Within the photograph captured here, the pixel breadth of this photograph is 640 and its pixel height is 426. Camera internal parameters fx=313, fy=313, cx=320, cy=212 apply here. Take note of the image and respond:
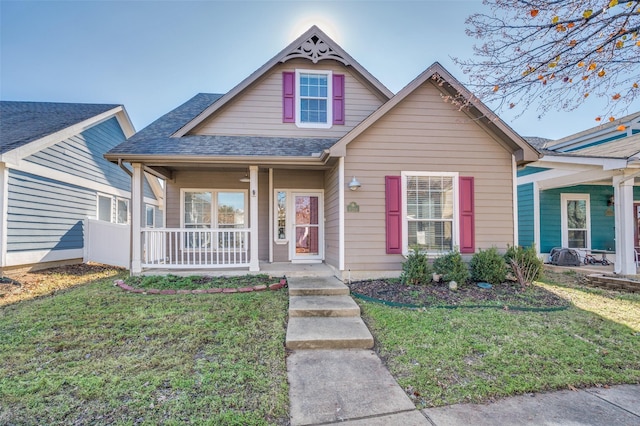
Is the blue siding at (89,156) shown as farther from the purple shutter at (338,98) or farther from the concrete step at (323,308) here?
the concrete step at (323,308)

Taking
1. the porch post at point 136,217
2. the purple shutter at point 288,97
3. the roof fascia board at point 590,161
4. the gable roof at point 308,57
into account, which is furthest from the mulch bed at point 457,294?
the gable roof at point 308,57

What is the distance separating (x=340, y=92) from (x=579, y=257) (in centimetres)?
896

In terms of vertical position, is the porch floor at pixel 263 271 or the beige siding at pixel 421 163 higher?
the beige siding at pixel 421 163

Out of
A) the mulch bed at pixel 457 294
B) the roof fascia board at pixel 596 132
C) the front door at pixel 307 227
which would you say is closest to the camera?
the mulch bed at pixel 457 294

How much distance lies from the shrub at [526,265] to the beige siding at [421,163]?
589mm

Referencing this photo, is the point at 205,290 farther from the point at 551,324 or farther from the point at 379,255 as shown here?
the point at 551,324

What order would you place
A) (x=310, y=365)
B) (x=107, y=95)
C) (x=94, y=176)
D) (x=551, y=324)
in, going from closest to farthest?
(x=310, y=365) < (x=551, y=324) < (x=94, y=176) < (x=107, y=95)

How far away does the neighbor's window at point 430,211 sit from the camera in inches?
264

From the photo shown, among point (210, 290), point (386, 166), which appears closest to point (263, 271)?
point (210, 290)

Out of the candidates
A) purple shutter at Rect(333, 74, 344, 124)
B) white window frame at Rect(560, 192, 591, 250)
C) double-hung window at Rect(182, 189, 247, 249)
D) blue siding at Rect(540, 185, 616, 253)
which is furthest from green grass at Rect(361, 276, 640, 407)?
white window frame at Rect(560, 192, 591, 250)

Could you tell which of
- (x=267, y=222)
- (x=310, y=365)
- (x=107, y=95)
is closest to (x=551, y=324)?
(x=310, y=365)

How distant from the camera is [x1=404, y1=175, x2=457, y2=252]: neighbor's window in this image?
6715 millimetres

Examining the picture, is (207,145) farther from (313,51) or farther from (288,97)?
(313,51)

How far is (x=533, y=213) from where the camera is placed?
10.3m
